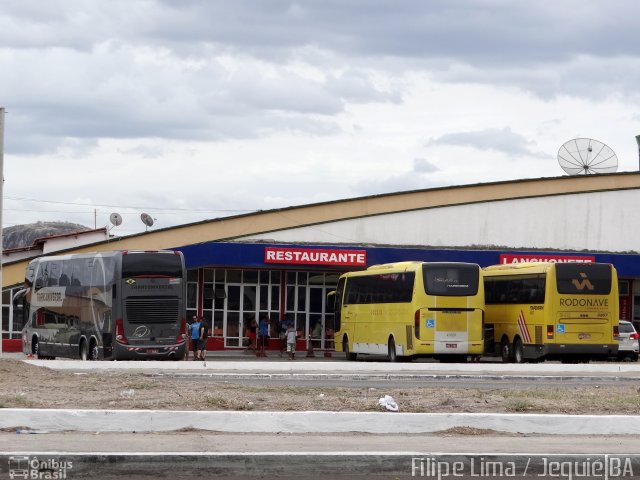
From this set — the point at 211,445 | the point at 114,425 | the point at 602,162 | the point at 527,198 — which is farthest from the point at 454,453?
the point at 602,162

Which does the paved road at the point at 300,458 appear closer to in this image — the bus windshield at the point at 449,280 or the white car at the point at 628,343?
the bus windshield at the point at 449,280

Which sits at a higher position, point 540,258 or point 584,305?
point 540,258

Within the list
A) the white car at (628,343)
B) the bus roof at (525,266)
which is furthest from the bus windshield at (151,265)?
→ the white car at (628,343)

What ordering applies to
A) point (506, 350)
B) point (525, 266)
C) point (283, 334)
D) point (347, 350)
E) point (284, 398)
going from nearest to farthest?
1. point (284, 398)
2. point (525, 266)
3. point (506, 350)
4. point (347, 350)
5. point (283, 334)

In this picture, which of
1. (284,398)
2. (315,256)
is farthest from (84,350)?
(284,398)

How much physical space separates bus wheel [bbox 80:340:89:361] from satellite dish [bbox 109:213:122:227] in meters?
22.3

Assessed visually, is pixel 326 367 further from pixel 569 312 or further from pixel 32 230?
pixel 32 230

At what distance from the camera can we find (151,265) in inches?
1451

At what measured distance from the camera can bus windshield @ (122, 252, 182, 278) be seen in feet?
120

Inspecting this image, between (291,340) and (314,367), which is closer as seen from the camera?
(314,367)

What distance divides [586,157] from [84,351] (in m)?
27.8

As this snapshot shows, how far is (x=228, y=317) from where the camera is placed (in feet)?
168

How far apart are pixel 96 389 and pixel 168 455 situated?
8.36 metres

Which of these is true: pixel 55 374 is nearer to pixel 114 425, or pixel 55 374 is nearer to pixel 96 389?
pixel 96 389
